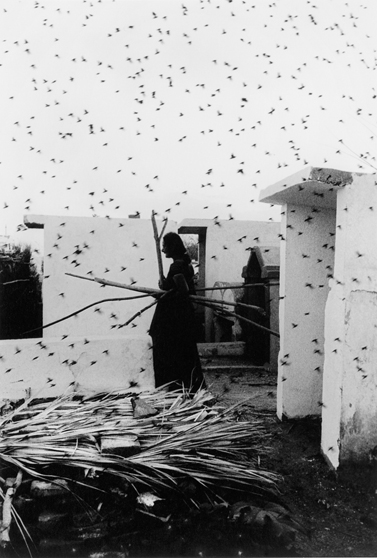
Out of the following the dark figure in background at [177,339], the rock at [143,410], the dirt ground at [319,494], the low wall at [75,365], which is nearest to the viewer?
the dirt ground at [319,494]

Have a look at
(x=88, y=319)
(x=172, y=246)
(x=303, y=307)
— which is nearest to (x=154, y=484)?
(x=172, y=246)

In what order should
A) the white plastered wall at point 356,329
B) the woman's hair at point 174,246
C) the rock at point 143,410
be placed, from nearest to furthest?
the rock at point 143,410, the white plastered wall at point 356,329, the woman's hair at point 174,246

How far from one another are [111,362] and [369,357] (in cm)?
329

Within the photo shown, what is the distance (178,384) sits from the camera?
195 inches

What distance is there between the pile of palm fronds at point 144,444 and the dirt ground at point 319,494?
381 millimetres

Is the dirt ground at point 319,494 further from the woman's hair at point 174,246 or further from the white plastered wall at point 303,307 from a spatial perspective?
the woman's hair at point 174,246

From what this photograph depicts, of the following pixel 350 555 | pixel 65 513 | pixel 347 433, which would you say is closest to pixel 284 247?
pixel 347 433

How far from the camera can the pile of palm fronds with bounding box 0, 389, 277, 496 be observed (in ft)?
10.5

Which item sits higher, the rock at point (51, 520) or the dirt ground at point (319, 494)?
the rock at point (51, 520)

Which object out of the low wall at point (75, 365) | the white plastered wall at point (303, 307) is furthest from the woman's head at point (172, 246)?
the low wall at point (75, 365)

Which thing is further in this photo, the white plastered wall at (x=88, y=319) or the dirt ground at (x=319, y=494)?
the white plastered wall at (x=88, y=319)

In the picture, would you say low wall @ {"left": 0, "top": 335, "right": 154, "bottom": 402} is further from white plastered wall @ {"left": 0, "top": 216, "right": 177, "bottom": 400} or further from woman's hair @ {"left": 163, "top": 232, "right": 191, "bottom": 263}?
woman's hair @ {"left": 163, "top": 232, "right": 191, "bottom": 263}

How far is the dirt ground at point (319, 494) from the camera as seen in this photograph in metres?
3.30

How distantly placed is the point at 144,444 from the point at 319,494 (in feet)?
→ 5.18
